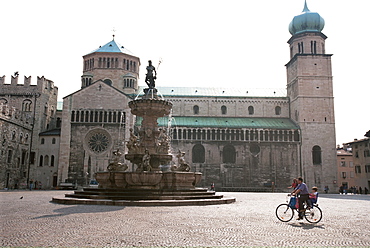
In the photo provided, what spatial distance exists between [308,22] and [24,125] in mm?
43638

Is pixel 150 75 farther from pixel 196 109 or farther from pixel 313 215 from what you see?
pixel 196 109

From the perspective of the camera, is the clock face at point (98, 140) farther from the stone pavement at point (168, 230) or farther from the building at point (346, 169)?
the building at point (346, 169)

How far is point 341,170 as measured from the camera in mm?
65625

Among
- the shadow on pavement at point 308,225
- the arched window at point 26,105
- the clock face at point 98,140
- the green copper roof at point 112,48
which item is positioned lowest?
the shadow on pavement at point 308,225

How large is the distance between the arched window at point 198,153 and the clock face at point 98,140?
39.7ft

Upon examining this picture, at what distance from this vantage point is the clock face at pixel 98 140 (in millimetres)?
48219

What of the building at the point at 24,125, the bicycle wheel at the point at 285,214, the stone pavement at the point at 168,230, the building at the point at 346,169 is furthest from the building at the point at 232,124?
the bicycle wheel at the point at 285,214

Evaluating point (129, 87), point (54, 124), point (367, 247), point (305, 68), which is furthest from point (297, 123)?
point (367, 247)

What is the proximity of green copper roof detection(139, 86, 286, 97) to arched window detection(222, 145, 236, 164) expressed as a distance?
10.6 m

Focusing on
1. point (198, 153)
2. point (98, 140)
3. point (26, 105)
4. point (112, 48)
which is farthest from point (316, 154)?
point (26, 105)

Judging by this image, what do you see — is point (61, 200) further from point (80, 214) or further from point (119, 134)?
point (119, 134)

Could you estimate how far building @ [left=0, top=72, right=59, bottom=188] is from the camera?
142 feet

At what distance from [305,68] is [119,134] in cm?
2942

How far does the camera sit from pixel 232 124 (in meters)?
53.4
